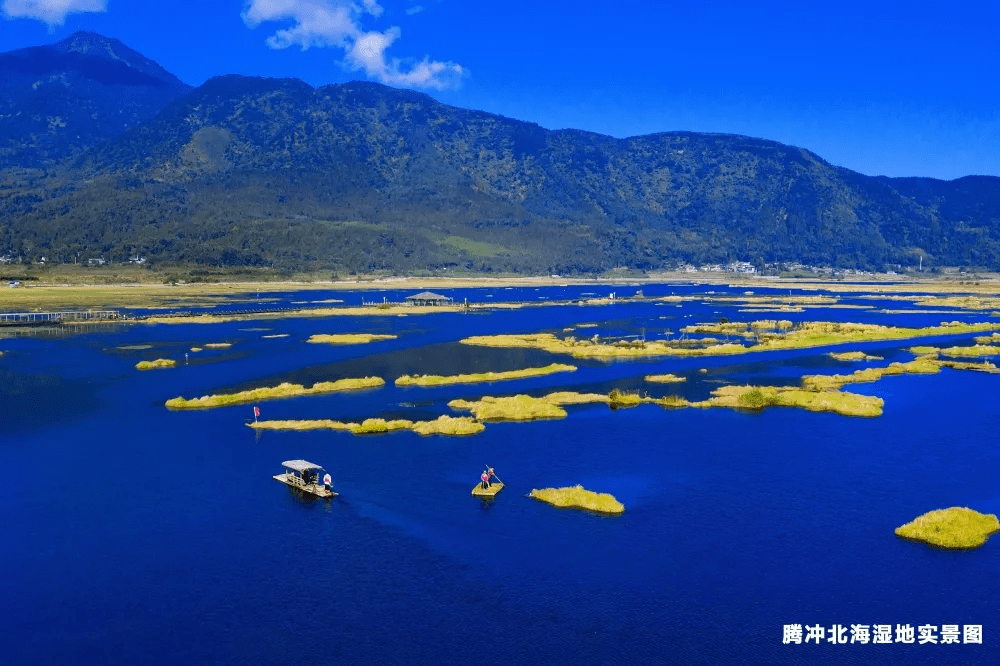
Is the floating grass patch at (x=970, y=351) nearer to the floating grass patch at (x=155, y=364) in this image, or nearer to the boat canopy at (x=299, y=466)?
the boat canopy at (x=299, y=466)

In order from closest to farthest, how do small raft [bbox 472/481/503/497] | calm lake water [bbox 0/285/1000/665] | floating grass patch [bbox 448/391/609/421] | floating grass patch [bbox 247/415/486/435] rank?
calm lake water [bbox 0/285/1000/665] → small raft [bbox 472/481/503/497] → floating grass patch [bbox 247/415/486/435] → floating grass patch [bbox 448/391/609/421]

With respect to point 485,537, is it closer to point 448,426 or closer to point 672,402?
point 448,426

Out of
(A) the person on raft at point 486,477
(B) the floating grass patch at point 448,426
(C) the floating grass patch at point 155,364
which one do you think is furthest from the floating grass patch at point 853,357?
(C) the floating grass patch at point 155,364

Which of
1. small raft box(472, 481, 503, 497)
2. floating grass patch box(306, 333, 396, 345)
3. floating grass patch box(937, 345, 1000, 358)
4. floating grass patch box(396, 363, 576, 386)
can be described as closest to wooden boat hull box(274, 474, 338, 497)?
small raft box(472, 481, 503, 497)

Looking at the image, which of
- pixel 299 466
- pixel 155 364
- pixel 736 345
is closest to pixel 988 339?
pixel 736 345

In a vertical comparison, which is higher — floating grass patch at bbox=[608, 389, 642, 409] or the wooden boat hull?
floating grass patch at bbox=[608, 389, 642, 409]

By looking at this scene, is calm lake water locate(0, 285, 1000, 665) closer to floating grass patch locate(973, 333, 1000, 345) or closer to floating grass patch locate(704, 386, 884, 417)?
floating grass patch locate(704, 386, 884, 417)

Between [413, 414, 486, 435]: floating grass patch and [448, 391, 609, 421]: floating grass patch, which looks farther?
[448, 391, 609, 421]: floating grass patch
